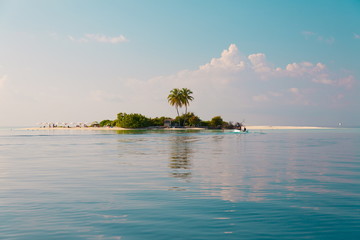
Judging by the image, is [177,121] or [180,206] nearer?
[180,206]

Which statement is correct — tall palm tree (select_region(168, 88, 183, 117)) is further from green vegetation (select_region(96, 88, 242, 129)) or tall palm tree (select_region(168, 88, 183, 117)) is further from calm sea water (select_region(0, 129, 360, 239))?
calm sea water (select_region(0, 129, 360, 239))

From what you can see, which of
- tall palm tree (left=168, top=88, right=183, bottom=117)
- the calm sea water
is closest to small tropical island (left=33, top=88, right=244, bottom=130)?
tall palm tree (left=168, top=88, right=183, bottom=117)

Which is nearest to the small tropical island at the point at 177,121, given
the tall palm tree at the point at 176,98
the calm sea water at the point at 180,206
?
the tall palm tree at the point at 176,98

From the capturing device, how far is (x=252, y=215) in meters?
10.6

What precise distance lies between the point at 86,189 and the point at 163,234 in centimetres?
740

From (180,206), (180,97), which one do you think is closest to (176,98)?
(180,97)

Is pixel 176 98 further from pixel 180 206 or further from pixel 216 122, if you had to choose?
pixel 180 206

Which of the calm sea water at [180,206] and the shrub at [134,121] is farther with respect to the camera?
the shrub at [134,121]

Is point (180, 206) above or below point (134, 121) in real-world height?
below

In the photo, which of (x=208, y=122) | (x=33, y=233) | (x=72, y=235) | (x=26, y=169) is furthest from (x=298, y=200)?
(x=208, y=122)

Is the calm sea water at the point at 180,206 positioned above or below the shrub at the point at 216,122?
below

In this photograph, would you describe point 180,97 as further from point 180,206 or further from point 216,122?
point 180,206

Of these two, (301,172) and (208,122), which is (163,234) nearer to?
(301,172)

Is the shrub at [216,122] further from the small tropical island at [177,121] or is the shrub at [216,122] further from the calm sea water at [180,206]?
the calm sea water at [180,206]
